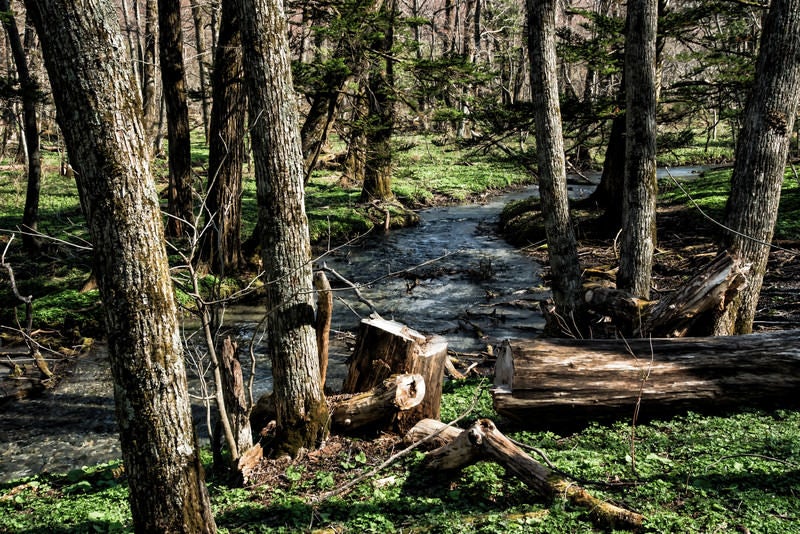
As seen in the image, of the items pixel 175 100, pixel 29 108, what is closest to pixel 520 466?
pixel 175 100

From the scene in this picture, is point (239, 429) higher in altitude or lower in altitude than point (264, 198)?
lower

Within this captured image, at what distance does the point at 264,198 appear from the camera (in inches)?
204

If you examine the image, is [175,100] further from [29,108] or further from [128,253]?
[128,253]

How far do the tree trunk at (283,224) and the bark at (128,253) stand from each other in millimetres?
1718

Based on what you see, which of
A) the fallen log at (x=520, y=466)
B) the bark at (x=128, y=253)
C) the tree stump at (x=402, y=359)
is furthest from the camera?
the tree stump at (x=402, y=359)

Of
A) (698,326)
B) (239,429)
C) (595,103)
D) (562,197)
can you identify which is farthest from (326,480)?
(595,103)

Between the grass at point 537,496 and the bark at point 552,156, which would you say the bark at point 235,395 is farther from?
the bark at point 552,156

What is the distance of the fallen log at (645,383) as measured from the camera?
5473mm

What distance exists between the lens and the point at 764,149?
6.59 meters

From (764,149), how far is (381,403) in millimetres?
5087

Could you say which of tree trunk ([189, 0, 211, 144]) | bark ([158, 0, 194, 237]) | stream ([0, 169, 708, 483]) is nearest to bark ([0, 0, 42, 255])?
bark ([158, 0, 194, 237])

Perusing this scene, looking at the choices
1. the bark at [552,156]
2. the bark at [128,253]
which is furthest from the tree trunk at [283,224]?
the bark at [552,156]

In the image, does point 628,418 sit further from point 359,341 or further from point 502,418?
point 359,341

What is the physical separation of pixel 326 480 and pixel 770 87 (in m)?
6.25
